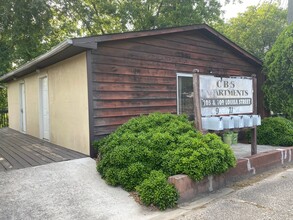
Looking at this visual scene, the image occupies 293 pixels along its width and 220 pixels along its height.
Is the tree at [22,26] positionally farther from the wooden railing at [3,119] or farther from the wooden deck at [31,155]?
the wooden deck at [31,155]

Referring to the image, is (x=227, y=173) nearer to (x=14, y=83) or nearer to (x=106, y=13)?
(x=14, y=83)

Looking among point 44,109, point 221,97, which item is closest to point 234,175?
point 221,97

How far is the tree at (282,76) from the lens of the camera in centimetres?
829

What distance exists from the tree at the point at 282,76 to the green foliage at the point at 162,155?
16.5ft

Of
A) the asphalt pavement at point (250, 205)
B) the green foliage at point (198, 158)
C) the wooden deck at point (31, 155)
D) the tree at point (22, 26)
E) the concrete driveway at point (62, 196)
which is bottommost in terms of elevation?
the asphalt pavement at point (250, 205)

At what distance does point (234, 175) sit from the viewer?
4.91m

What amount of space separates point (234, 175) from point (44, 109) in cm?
621

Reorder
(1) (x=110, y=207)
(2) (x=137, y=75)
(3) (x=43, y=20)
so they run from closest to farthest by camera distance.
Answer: (1) (x=110, y=207) → (2) (x=137, y=75) → (3) (x=43, y=20)

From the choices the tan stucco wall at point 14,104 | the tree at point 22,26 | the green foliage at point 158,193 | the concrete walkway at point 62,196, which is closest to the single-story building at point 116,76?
the concrete walkway at point 62,196

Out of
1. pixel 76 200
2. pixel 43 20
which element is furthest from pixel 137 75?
pixel 43 20

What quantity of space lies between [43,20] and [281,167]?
1074 cm

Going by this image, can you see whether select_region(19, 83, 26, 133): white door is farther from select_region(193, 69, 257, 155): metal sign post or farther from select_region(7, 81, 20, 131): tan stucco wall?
select_region(193, 69, 257, 155): metal sign post

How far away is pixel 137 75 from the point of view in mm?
6543

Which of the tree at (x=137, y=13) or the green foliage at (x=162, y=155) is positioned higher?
the tree at (x=137, y=13)
